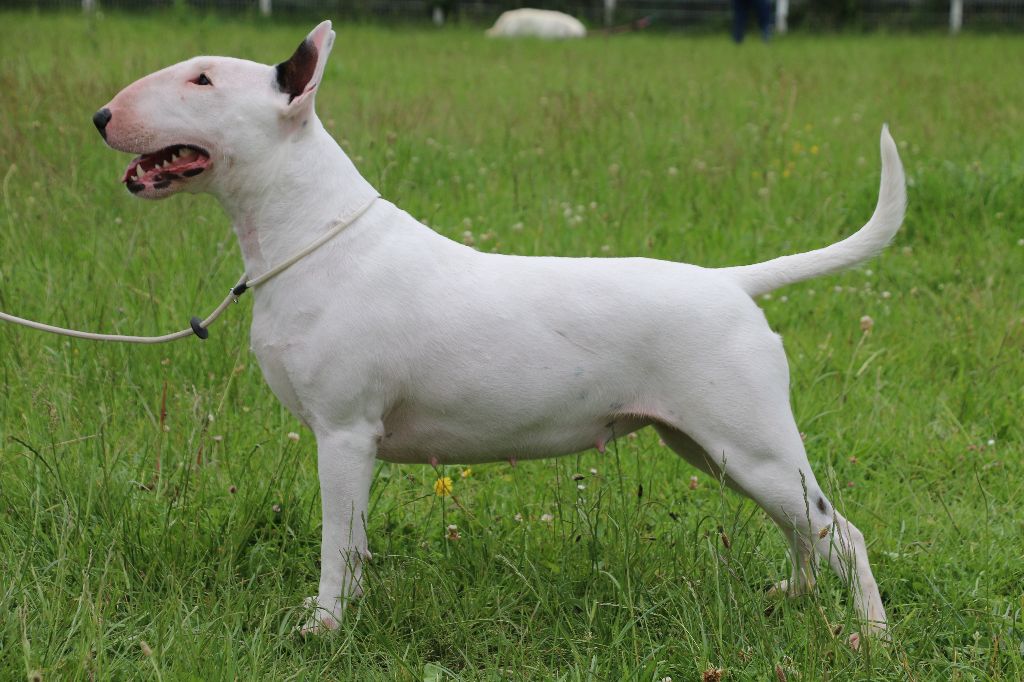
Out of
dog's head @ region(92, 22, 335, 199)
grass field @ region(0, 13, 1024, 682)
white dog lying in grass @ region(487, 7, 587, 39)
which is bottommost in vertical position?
white dog lying in grass @ region(487, 7, 587, 39)

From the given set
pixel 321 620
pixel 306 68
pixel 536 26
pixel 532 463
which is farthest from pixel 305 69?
pixel 536 26

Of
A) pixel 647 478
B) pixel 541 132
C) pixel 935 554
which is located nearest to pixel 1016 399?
pixel 935 554

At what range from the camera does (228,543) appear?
318cm

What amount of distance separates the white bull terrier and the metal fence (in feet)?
56.1

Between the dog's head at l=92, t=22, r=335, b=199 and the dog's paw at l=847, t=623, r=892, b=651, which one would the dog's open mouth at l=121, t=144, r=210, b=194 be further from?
the dog's paw at l=847, t=623, r=892, b=651

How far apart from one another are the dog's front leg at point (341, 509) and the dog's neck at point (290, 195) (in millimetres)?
494

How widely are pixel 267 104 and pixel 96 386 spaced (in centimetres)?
168

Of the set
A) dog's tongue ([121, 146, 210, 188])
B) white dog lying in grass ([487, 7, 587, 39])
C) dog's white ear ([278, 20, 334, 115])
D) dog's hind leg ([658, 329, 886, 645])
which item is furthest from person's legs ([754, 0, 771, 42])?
dog's tongue ([121, 146, 210, 188])

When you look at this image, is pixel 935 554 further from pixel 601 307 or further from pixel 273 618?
pixel 273 618

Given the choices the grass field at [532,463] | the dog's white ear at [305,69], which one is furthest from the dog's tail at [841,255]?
the dog's white ear at [305,69]

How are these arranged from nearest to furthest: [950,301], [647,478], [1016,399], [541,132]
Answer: [647,478]
[1016,399]
[950,301]
[541,132]

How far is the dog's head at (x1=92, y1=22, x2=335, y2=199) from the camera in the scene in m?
2.75

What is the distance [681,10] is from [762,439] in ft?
68.5

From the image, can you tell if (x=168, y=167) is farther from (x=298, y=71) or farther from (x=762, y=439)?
(x=762, y=439)
